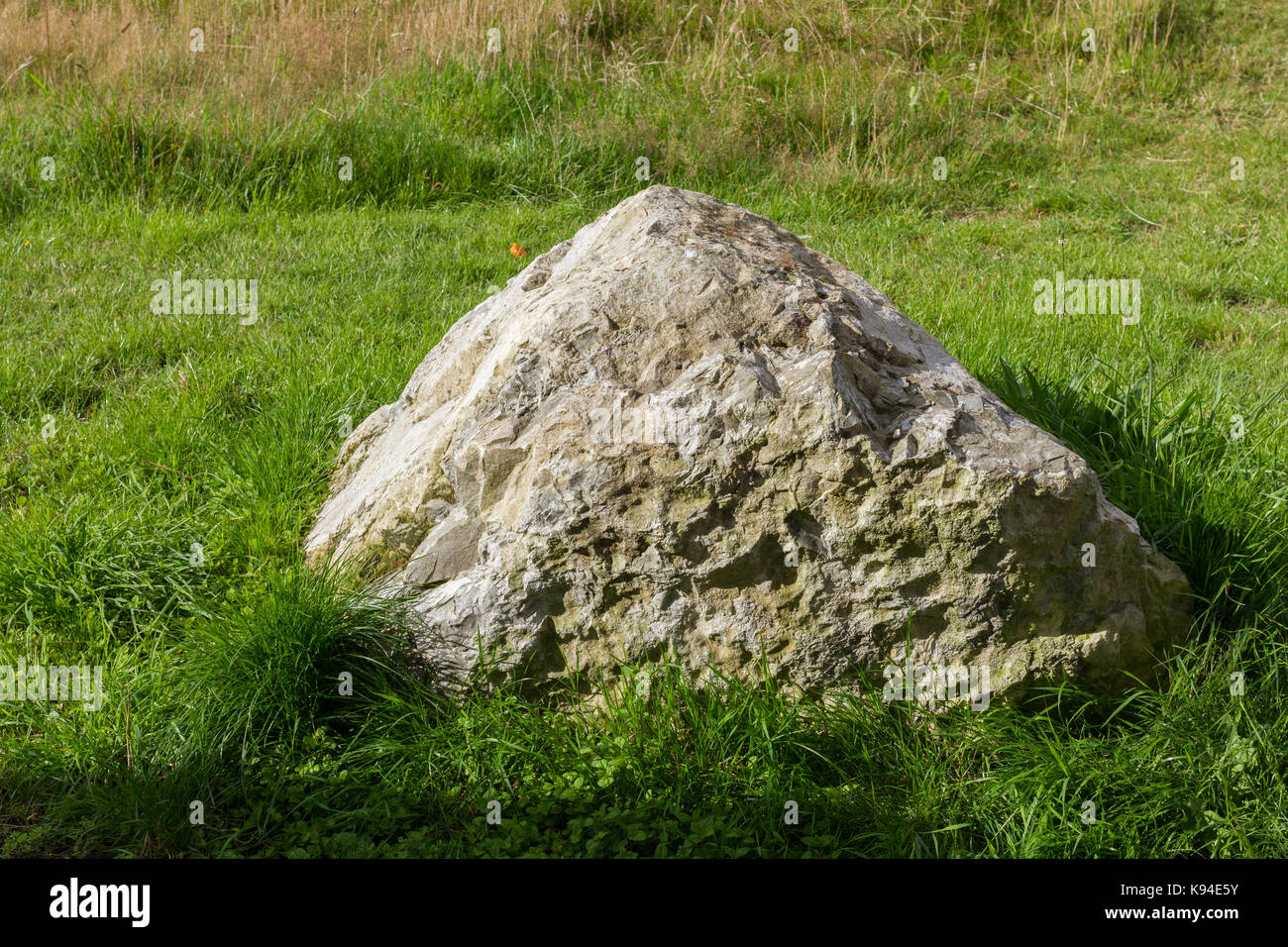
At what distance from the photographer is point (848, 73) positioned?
805 centimetres

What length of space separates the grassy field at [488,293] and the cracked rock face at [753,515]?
7.2 inches

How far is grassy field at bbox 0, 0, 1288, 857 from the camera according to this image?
2848 mm

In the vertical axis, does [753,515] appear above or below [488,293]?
below

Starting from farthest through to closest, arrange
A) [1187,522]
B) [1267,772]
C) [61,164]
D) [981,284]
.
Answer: [61,164], [981,284], [1187,522], [1267,772]

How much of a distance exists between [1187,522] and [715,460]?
1.69 m

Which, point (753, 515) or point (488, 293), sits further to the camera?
point (488, 293)

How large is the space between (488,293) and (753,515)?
3473 millimetres

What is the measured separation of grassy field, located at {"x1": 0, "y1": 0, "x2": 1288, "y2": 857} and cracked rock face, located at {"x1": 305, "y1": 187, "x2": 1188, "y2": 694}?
18 cm

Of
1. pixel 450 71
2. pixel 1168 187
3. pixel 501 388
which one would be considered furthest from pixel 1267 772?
pixel 450 71

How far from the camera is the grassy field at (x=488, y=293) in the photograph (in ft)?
9.34

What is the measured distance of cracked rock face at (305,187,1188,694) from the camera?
288 centimetres

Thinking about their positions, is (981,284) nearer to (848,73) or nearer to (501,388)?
(848,73)

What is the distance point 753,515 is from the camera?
2918 mm

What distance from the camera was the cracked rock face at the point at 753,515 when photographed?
2.88 metres
